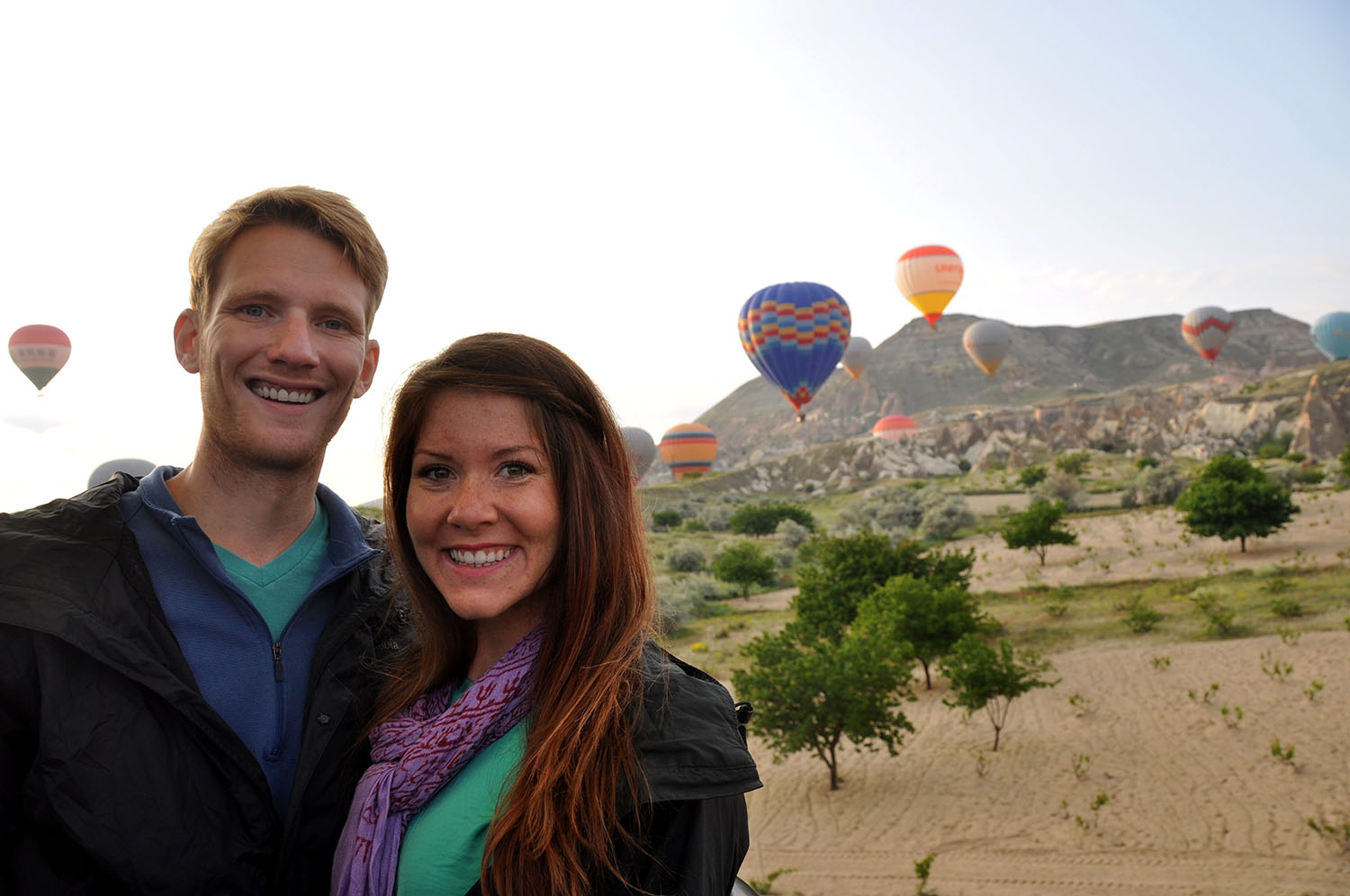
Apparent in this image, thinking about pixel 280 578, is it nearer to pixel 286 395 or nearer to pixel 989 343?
pixel 286 395

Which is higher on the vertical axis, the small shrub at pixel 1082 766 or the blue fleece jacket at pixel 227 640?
the blue fleece jacket at pixel 227 640

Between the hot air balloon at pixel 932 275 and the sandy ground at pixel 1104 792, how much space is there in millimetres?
33212

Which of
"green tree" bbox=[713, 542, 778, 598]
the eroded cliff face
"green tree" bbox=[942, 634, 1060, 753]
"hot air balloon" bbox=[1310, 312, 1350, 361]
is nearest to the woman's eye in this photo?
"green tree" bbox=[942, 634, 1060, 753]

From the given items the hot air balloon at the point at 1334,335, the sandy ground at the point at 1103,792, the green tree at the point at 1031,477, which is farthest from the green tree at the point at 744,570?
the hot air balloon at the point at 1334,335

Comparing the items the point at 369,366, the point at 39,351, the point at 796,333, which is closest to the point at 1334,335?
the point at 796,333

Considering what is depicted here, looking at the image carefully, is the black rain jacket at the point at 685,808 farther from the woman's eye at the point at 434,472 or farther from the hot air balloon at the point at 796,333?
the hot air balloon at the point at 796,333

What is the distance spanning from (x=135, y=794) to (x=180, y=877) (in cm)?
20

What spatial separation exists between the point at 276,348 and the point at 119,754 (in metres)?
1.04

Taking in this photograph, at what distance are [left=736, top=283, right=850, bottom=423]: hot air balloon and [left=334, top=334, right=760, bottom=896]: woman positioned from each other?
36488 mm

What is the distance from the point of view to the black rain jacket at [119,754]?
→ 1887 mm

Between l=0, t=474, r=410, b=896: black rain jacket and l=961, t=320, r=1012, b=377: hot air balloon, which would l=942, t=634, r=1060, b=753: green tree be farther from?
l=961, t=320, r=1012, b=377: hot air balloon

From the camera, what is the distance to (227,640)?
7.40ft

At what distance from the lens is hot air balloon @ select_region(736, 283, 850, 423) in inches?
1490

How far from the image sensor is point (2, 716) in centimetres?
188
